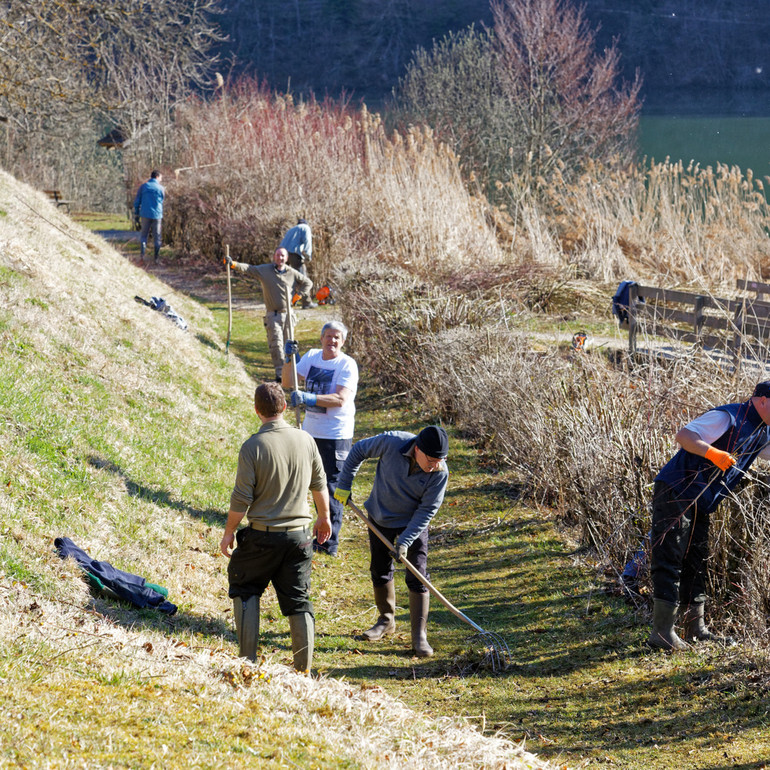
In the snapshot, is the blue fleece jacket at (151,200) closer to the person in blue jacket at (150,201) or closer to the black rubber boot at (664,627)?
the person in blue jacket at (150,201)

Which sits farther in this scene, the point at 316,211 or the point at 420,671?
the point at 316,211

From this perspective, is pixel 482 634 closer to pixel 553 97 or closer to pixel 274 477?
pixel 274 477

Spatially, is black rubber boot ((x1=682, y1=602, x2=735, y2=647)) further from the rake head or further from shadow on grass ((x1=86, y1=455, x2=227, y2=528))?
shadow on grass ((x1=86, y1=455, x2=227, y2=528))

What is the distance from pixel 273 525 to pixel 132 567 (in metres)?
1.69

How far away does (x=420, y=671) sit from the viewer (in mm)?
5605

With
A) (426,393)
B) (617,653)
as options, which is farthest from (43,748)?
(426,393)

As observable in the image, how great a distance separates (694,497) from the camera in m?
5.36

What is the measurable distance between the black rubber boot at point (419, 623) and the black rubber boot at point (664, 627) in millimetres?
1451

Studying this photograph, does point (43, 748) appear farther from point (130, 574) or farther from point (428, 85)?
point (428, 85)

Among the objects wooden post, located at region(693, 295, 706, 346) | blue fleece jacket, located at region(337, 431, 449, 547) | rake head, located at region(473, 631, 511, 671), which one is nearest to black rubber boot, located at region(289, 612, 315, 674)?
blue fleece jacket, located at region(337, 431, 449, 547)

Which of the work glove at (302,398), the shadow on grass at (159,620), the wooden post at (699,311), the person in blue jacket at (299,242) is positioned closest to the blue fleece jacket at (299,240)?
the person in blue jacket at (299,242)

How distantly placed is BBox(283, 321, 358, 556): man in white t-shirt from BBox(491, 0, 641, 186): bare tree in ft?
74.1

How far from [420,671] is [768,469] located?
8.77ft

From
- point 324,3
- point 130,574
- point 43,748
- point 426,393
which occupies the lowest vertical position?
point 426,393
